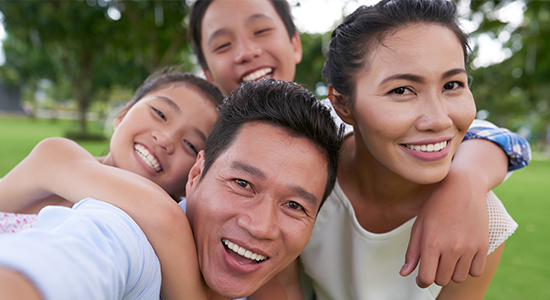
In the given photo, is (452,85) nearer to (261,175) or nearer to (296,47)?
(261,175)

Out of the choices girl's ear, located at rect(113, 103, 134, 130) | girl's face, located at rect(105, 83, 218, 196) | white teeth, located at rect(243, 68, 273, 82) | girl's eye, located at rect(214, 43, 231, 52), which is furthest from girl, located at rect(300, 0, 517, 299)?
girl's ear, located at rect(113, 103, 134, 130)

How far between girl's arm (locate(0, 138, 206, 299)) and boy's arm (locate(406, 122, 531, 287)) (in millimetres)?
958

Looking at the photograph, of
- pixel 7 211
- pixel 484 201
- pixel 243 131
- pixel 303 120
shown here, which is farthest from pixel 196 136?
pixel 484 201

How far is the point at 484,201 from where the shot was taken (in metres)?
1.85

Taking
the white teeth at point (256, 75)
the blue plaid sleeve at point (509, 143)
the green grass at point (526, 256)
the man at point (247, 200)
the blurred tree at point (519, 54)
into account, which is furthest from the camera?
the blurred tree at point (519, 54)

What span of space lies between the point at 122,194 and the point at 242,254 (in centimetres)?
54

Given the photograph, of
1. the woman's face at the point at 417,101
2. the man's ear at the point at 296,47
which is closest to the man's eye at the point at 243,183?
the woman's face at the point at 417,101

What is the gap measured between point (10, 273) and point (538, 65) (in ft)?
74.4

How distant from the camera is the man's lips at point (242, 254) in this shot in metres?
1.65

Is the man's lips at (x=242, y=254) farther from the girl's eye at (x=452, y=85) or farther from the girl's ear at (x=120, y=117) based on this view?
the girl's ear at (x=120, y=117)

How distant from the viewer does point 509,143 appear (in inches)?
87.4

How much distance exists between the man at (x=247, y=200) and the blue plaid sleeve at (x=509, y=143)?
0.88 meters

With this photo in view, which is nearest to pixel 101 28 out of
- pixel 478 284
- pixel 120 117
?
pixel 120 117

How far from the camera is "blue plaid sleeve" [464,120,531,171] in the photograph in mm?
2213
